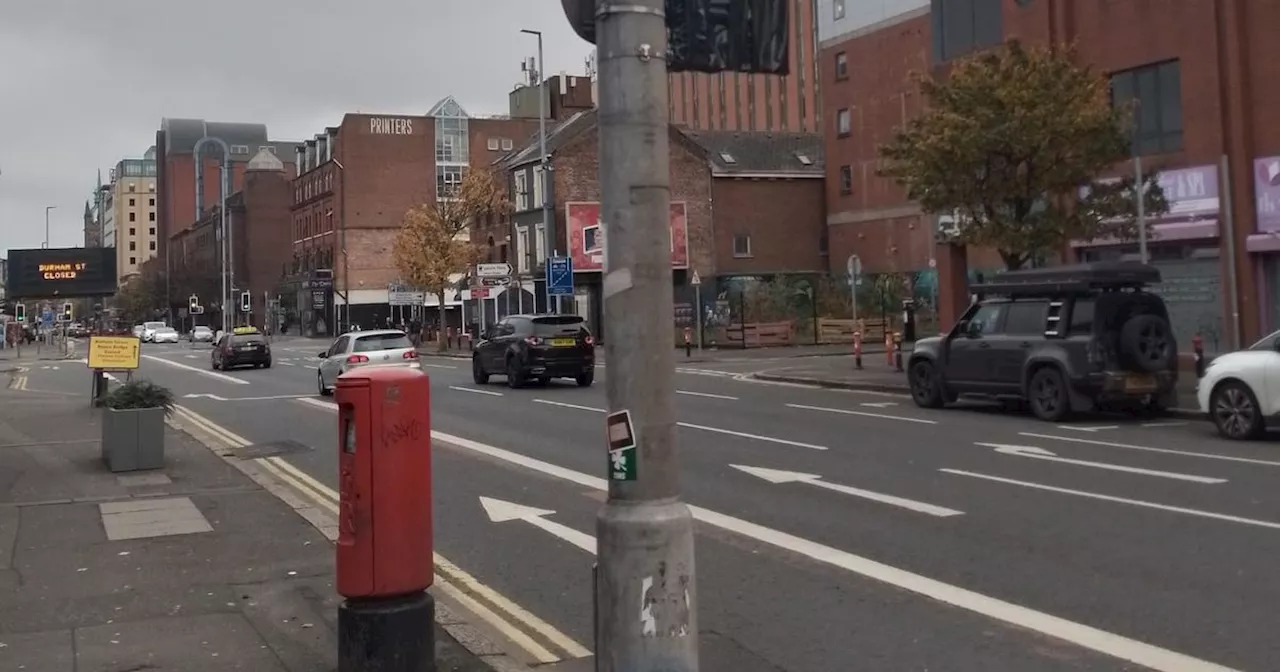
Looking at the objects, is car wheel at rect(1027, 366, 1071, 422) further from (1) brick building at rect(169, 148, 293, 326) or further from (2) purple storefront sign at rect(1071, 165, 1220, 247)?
(1) brick building at rect(169, 148, 293, 326)

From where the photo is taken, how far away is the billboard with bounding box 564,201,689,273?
176 ft

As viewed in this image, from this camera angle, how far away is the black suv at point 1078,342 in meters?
16.6

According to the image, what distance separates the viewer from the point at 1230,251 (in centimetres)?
2280

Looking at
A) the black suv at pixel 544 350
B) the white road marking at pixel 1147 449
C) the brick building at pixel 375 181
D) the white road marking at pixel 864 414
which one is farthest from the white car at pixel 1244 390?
the brick building at pixel 375 181

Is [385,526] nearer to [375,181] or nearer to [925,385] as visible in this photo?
[925,385]

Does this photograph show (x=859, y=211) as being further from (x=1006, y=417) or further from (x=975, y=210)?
(x=1006, y=417)

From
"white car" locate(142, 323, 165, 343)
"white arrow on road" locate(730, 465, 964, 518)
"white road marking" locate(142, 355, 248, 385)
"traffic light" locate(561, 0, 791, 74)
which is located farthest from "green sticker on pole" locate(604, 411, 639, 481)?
"white car" locate(142, 323, 165, 343)

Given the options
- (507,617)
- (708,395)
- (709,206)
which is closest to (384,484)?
(507,617)

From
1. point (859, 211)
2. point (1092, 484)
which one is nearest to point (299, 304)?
point (859, 211)

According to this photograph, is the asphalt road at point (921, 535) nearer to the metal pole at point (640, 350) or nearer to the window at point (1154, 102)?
the metal pole at point (640, 350)

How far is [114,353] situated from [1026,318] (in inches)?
536

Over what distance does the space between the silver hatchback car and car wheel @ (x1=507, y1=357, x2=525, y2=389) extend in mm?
2083

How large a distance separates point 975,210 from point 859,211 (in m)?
32.2

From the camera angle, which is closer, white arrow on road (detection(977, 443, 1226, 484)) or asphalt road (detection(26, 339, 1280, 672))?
asphalt road (detection(26, 339, 1280, 672))
